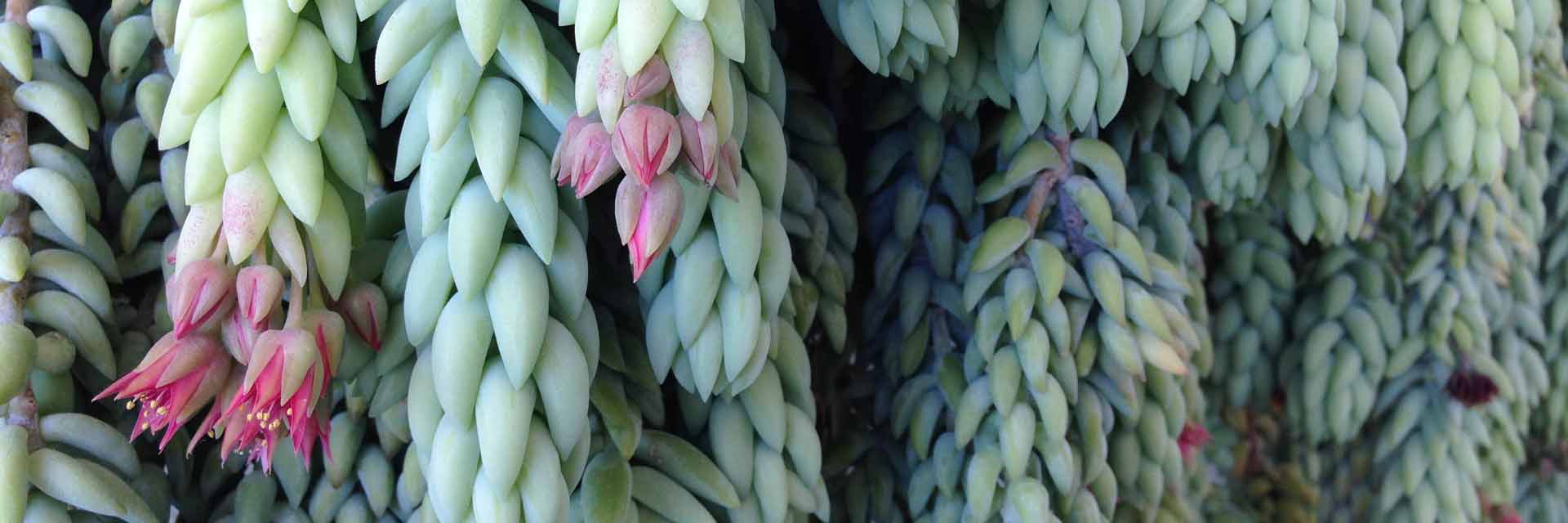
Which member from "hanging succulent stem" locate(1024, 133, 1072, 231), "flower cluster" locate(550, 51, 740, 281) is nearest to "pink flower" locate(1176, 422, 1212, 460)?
"hanging succulent stem" locate(1024, 133, 1072, 231)

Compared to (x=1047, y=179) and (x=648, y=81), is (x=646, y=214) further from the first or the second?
(x=1047, y=179)

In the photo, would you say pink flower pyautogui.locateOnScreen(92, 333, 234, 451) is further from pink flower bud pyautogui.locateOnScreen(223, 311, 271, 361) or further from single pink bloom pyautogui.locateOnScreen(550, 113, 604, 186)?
single pink bloom pyautogui.locateOnScreen(550, 113, 604, 186)

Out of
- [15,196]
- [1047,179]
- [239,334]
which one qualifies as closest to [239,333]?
[239,334]

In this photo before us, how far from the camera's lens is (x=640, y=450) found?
1.63 ft

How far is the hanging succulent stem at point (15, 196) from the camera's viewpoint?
45 centimetres

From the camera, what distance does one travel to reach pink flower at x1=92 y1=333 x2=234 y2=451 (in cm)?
41

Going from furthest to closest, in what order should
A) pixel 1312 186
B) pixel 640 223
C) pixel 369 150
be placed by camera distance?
pixel 1312 186, pixel 369 150, pixel 640 223

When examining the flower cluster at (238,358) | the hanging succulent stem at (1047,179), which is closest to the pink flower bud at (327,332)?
the flower cluster at (238,358)

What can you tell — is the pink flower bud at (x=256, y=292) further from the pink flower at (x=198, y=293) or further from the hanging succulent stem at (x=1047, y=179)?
the hanging succulent stem at (x=1047, y=179)

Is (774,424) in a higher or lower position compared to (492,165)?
lower

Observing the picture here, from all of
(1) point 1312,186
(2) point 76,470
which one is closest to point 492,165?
(2) point 76,470

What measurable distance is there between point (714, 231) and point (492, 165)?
0.08 meters

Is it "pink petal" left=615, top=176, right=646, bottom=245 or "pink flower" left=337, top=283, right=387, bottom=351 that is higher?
"pink petal" left=615, top=176, right=646, bottom=245

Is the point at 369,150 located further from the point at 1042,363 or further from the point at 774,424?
the point at 1042,363
